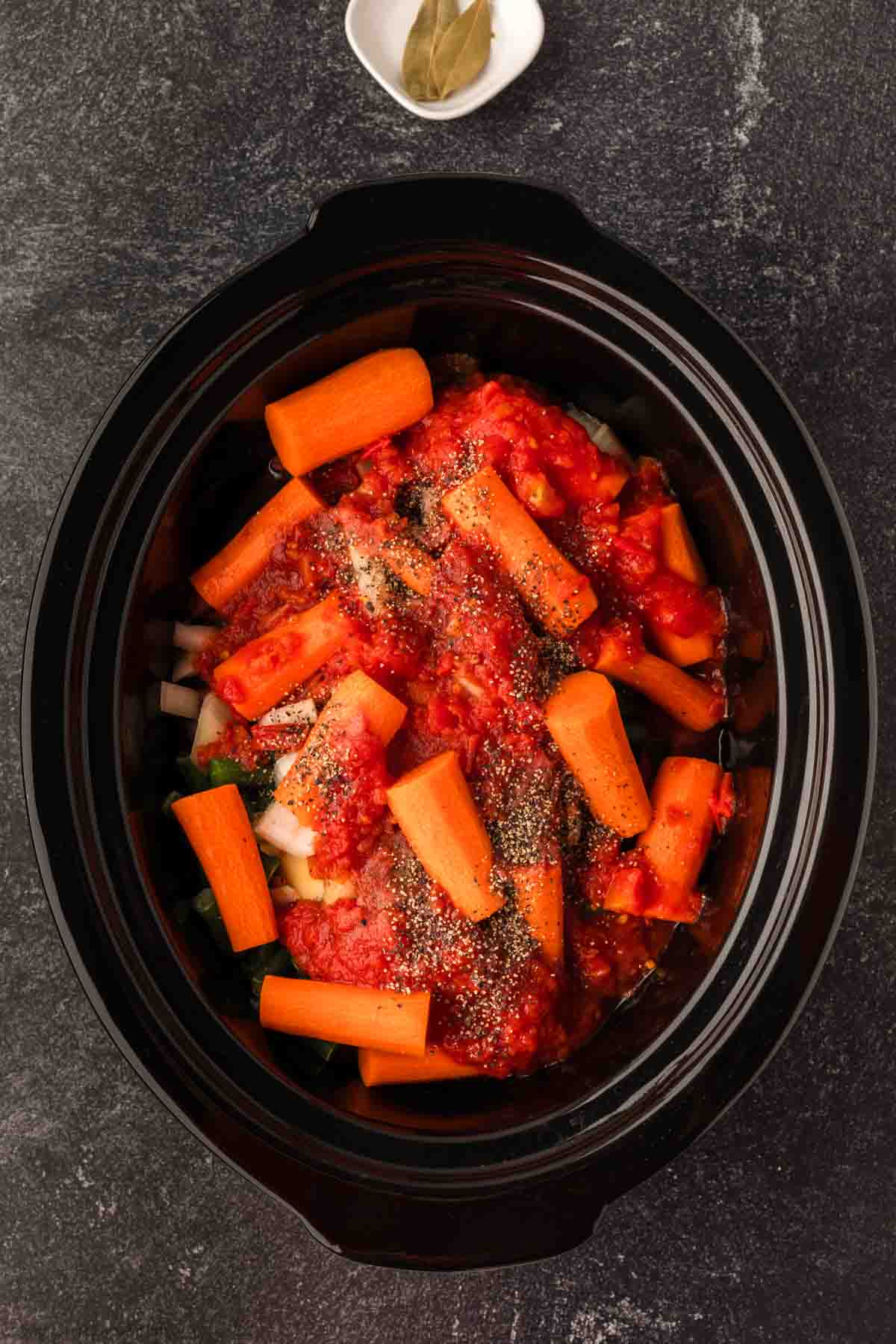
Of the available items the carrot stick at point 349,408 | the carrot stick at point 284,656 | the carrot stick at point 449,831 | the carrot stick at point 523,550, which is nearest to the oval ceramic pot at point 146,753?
the carrot stick at point 349,408

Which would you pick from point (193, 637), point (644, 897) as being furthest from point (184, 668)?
point (644, 897)

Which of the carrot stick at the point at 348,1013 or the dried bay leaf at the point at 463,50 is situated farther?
the dried bay leaf at the point at 463,50

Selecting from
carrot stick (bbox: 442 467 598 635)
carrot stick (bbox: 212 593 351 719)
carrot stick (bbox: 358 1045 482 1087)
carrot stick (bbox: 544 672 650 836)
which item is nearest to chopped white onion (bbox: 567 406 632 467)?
carrot stick (bbox: 442 467 598 635)

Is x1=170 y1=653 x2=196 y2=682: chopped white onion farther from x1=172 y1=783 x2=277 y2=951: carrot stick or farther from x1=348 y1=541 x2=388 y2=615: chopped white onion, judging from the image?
x1=348 y1=541 x2=388 y2=615: chopped white onion

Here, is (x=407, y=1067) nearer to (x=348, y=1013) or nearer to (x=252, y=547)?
(x=348, y=1013)

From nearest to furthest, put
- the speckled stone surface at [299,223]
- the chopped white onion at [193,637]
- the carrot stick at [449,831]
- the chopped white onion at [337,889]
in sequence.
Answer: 1. the carrot stick at [449,831]
2. the chopped white onion at [337,889]
3. the chopped white onion at [193,637]
4. the speckled stone surface at [299,223]

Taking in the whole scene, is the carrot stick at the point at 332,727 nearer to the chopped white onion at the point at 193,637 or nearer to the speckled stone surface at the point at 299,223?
the chopped white onion at the point at 193,637

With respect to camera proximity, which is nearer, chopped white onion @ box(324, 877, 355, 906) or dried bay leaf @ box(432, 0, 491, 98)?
chopped white onion @ box(324, 877, 355, 906)
